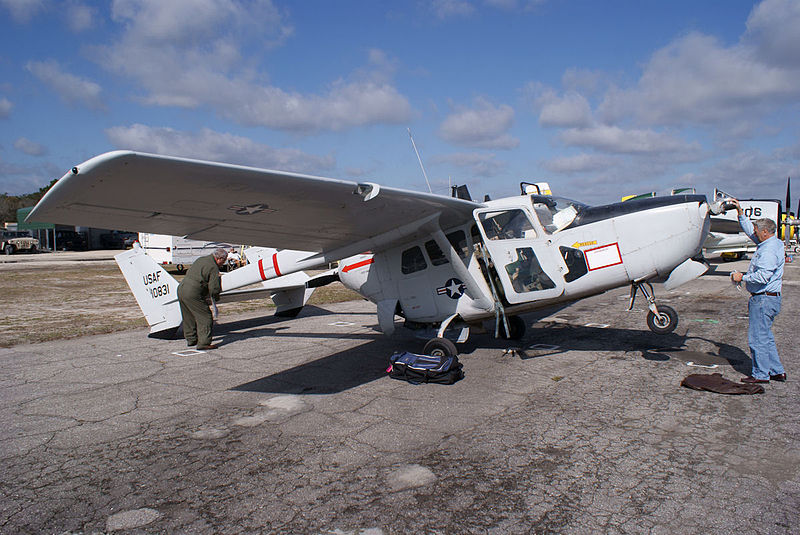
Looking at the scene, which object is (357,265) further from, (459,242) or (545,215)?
(545,215)

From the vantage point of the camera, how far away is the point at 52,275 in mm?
25484

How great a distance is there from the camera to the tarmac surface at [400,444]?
10.6 feet

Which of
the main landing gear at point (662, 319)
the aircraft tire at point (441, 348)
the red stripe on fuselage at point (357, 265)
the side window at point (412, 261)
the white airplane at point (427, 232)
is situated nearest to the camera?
the white airplane at point (427, 232)

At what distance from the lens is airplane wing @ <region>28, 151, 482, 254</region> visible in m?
3.91

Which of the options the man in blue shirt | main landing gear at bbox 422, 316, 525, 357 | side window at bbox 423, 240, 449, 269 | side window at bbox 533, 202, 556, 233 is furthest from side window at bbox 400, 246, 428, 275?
the man in blue shirt

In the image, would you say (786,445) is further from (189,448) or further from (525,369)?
(189,448)

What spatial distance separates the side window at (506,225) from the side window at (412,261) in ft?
4.03

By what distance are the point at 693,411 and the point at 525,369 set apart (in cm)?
225

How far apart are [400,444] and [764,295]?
4348 mm

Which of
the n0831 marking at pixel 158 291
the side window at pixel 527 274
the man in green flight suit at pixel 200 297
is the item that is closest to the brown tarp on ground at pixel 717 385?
the side window at pixel 527 274

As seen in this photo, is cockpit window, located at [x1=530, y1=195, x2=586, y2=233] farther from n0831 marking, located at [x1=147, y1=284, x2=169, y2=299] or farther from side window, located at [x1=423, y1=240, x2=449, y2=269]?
n0831 marking, located at [x1=147, y1=284, x2=169, y2=299]

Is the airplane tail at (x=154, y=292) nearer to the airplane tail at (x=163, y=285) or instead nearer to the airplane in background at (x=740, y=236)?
the airplane tail at (x=163, y=285)

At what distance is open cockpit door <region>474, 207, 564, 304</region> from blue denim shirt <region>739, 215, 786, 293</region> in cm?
210

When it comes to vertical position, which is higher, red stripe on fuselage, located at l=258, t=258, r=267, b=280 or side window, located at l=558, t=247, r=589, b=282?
red stripe on fuselage, located at l=258, t=258, r=267, b=280
